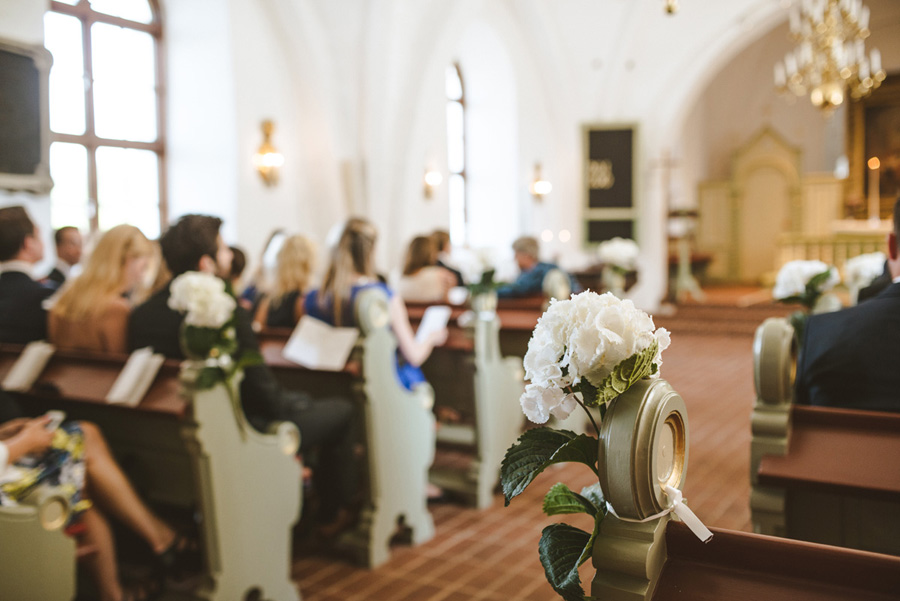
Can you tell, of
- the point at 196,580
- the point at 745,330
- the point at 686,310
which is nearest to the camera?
the point at 196,580

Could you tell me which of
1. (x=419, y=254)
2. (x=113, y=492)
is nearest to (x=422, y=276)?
(x=419, y=254)

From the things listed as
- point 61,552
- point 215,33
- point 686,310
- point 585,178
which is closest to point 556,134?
point 585,178

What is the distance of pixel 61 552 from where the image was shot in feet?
7.01

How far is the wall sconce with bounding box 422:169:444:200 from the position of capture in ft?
31.3

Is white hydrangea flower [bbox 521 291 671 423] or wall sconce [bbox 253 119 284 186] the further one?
wall sconce [bbox 253 119 284 186]

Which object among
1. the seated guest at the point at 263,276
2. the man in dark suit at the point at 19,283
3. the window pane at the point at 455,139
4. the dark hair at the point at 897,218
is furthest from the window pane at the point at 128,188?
the dark hair at the point at 897,218

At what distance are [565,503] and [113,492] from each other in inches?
81.8

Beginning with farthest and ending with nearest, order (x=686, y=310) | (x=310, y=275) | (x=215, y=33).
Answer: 1. (x=686, y=310)
2. (x=215, y=33)
3. (x=310, y=275)

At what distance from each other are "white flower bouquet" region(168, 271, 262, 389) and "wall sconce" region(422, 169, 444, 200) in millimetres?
7036

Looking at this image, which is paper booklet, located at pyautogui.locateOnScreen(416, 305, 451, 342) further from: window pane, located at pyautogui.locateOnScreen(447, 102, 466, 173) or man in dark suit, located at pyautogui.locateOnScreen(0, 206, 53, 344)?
window pane, located at pyautogui.locateOnScreen(447, 102, 466, 173)

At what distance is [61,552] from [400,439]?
172 centimetres

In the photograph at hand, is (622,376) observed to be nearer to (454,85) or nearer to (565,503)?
(565,503)

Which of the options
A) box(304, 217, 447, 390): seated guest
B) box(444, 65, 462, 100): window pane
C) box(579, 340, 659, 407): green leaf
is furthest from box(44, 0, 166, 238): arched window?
box(579, 340, 659, 407): green leaf

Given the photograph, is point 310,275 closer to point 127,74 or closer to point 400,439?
point 400,439
